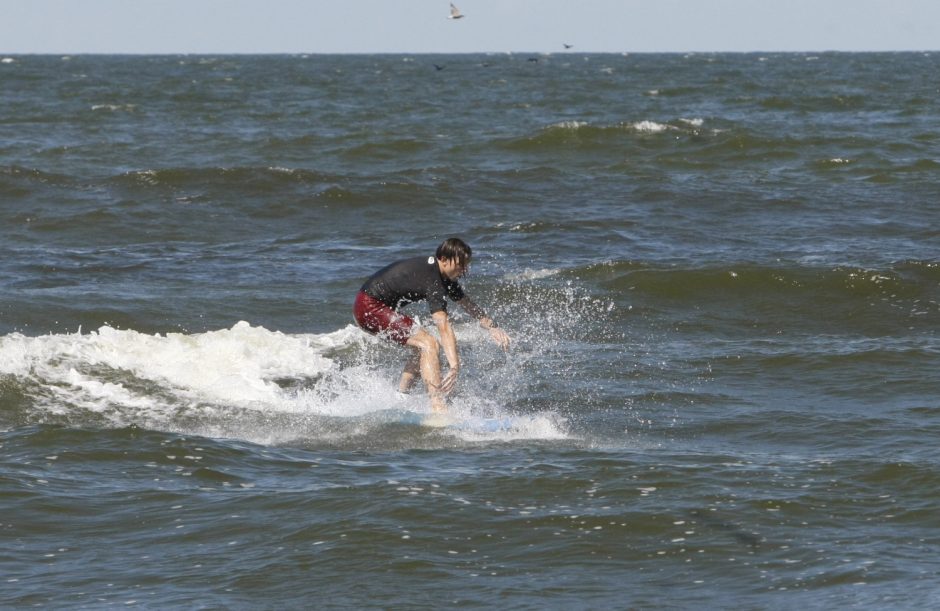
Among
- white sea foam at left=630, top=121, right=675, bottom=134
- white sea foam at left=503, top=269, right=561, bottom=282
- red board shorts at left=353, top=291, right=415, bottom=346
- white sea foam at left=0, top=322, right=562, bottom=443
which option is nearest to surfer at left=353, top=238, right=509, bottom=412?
red board shorts at left=353, top=291, right=415, bottom=346

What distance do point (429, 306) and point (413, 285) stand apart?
24 centimetres

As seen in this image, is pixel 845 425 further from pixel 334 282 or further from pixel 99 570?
pixel 334 282

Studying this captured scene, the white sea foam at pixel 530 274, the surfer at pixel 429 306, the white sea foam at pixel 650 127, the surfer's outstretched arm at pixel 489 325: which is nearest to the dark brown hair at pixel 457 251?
the surfer at pixel 429 306

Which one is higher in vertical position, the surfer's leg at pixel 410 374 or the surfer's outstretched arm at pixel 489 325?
the surfer's outstretched arm at pixel 489 325

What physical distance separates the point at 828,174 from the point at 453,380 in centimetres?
1846

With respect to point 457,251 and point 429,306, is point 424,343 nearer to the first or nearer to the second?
point 429,306

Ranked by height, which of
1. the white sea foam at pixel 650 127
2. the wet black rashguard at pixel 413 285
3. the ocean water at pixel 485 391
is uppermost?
the white sea foam at pixel 650 127

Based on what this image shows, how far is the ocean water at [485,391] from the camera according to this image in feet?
23.1

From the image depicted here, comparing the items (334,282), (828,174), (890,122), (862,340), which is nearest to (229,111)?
(890,122)

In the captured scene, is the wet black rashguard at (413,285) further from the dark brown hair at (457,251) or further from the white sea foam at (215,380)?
the white sea foam at (215,380)

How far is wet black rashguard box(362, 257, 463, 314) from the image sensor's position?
10125 millimetres

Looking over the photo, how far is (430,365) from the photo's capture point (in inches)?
406

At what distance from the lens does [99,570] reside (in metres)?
6.95

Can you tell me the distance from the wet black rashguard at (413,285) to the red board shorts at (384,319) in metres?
0.05
